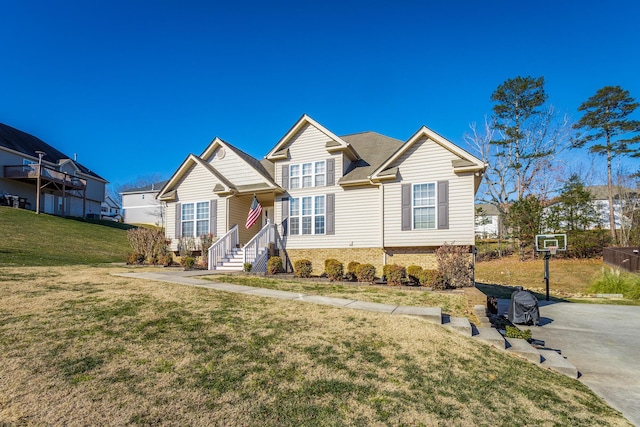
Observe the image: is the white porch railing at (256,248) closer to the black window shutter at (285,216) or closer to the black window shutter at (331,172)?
the black window shutter at (285,216)

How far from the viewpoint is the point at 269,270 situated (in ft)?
44.9


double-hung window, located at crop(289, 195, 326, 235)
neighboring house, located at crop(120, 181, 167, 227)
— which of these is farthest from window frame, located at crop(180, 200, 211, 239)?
neighboring house, located at crop(120, 181, 167, 227)

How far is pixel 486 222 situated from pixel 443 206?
62.5 ft

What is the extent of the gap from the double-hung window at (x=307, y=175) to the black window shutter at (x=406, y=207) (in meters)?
3.80

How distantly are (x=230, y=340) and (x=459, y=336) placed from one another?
404cm

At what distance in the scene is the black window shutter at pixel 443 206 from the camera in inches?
522

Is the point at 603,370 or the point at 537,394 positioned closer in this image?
the point at 537,394

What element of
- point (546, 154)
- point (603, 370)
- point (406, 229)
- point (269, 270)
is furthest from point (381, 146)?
point (546, 154)

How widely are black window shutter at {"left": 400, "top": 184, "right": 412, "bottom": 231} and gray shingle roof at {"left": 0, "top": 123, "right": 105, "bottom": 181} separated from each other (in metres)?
34.4

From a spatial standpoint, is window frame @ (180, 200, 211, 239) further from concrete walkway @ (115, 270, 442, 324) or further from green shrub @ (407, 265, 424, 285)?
green shrub @ (407, 265, 424, 285)

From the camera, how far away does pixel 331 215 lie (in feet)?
51.5

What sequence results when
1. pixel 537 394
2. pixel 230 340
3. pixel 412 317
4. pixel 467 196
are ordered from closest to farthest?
pixel 537 394 → pixel 230 340 → pixel 412 317 → pixel 467 196

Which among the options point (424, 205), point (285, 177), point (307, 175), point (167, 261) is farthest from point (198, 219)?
point (424, 205)

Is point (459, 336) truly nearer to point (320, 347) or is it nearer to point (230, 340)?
point (320, 347)
